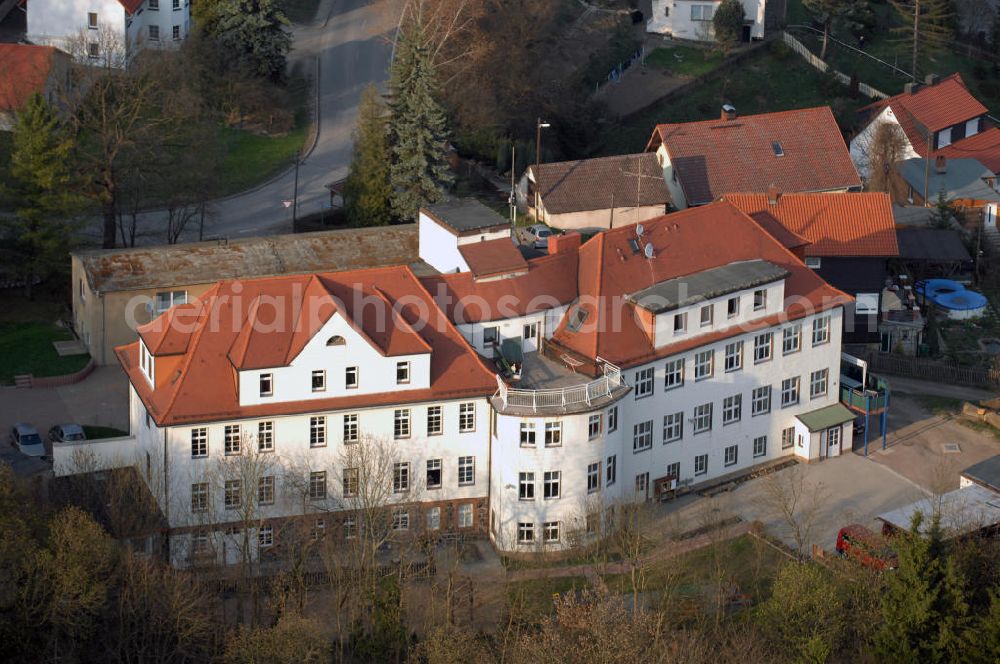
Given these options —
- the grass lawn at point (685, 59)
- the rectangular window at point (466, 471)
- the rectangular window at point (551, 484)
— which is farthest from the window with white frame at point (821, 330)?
the grass lawn at point (685, 59)

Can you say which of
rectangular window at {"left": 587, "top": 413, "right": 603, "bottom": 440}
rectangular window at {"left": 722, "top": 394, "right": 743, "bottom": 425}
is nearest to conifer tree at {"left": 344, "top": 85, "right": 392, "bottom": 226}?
rectangular window at {"left": 722, "top": 394, "right": 743, "bottom": 425}

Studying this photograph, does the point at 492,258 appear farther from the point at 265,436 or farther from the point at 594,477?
the point at 265,436

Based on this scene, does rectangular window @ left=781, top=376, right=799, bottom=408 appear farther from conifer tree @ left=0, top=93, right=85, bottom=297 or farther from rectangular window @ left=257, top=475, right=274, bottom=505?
conifer tree @ left=0, top=93, right=85, bottom=297

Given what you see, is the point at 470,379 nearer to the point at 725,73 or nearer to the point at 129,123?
the point at 129,123

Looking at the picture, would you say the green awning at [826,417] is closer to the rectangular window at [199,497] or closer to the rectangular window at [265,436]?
the rectangular window at [265,436]

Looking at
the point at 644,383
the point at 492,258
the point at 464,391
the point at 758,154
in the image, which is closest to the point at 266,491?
the point at 464,391

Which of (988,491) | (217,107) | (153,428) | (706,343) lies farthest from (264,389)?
(217,107)
